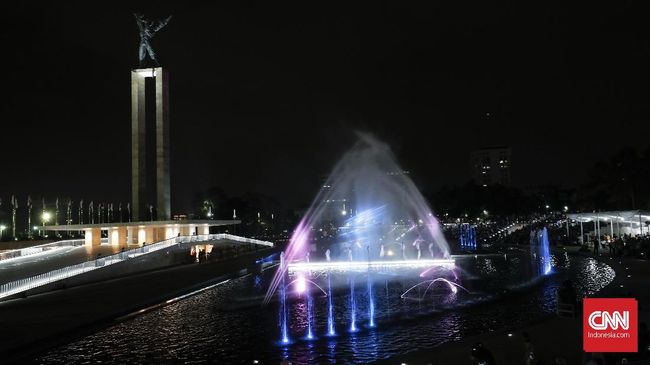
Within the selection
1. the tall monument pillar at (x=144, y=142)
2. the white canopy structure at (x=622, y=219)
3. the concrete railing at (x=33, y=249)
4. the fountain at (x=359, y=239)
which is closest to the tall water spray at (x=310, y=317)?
the fountain at (x=359, y=239)

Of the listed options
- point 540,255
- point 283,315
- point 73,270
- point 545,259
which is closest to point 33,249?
point 73,270

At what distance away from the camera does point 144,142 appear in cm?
6131

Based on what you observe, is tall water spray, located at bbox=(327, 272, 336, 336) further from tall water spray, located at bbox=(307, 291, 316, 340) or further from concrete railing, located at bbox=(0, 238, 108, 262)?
concrete railing, located at bbox=(0, 238, 108, 262)

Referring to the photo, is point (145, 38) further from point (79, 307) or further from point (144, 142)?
point (79, 307)

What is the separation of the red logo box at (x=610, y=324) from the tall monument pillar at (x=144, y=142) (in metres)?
54.8

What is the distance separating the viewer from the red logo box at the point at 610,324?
8.37 metres

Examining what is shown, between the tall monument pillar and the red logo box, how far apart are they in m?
54.8

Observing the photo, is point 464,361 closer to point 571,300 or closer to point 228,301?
point 571,300

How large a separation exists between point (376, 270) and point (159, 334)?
1869cm

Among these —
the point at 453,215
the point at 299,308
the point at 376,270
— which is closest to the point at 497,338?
the point at 299,308

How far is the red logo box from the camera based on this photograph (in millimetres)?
8367

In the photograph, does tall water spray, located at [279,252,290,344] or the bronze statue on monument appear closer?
tall water spray, located at [279,252,290,344]

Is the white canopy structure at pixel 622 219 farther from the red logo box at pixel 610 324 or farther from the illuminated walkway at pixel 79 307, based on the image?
the red logo box at pixel 610 324

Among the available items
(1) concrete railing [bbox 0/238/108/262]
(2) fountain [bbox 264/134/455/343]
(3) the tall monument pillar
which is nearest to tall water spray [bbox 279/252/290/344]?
(2) fountain [bbox 264/134/455/343]
